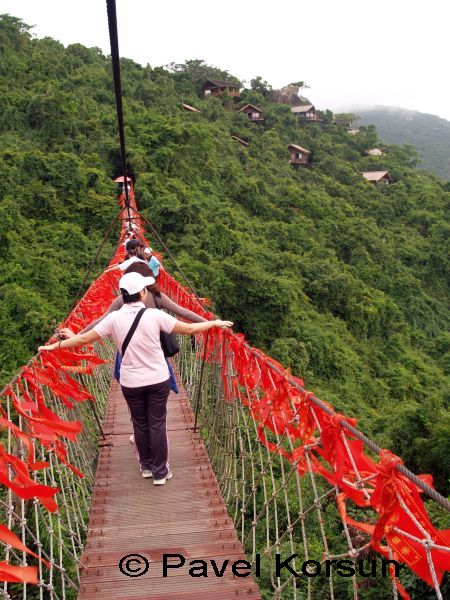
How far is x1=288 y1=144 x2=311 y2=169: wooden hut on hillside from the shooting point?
70.3ft

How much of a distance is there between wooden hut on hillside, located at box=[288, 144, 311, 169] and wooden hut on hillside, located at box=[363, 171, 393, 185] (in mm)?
3001

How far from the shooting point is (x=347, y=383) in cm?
1012

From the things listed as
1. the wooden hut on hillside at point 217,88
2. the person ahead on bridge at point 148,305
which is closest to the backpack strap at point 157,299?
the person ahead on bridge at point 148,305

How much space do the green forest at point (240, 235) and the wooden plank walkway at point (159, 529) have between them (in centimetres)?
364

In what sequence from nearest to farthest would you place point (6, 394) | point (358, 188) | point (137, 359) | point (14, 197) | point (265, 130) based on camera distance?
1. point (6, 394)
2. point (137, 359)
3. point (14, 197)
4. point (358, 188)
5. point (265, 130)

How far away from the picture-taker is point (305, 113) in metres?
28.3

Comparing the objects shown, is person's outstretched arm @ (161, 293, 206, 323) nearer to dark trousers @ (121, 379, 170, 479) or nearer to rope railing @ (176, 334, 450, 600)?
rope railing @ (176, 334, 450, 600)

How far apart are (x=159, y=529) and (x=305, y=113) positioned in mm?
29554

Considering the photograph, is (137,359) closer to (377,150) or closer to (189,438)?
(189,438)

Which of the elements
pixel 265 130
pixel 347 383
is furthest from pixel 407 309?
pixel 265 130

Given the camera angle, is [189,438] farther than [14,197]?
No

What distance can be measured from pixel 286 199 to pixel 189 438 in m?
14.1

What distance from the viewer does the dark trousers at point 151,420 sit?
1864 millimetres

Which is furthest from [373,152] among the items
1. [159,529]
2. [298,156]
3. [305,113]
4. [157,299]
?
[159,529]
